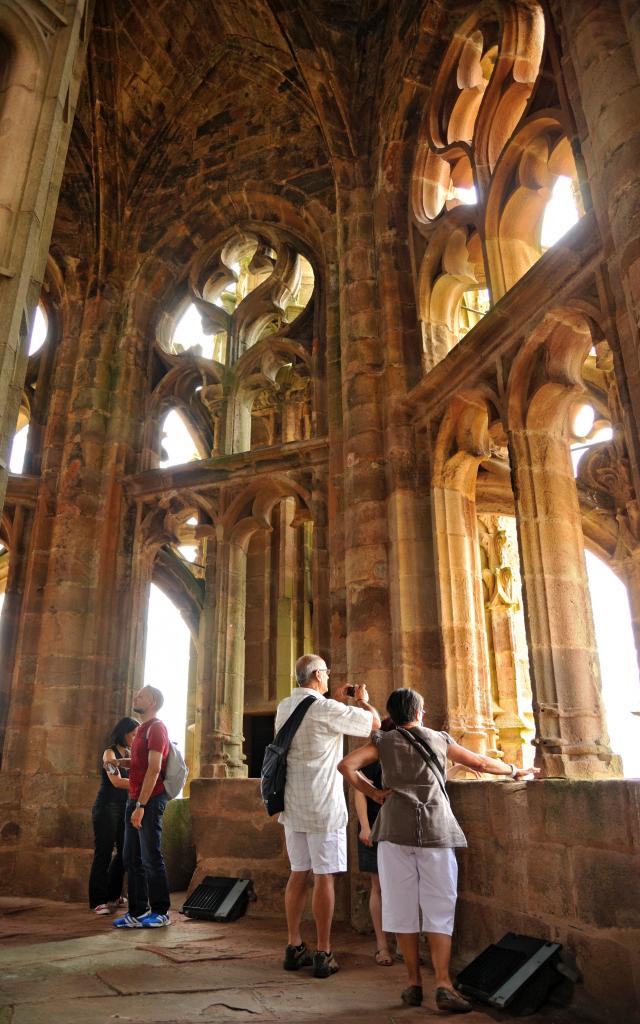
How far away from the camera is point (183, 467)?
8547mm

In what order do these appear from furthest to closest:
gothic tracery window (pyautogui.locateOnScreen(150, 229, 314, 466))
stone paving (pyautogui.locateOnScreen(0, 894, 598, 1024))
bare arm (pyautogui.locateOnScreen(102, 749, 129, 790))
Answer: gothic tracery window (pyautogui.locateOnScreen(150, 229, 314, 466)), bare arm (pyautogui.locateOnScreen(102, 749, 129, 790)), stone paving (pyautogui.locateOnScreen(0, 894, 598, 1024))

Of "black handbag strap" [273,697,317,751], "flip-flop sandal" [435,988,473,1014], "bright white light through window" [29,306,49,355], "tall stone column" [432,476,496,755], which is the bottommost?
"flip-flop sandal" [435,988,473,1014]

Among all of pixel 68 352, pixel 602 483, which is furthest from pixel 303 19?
pixel 602 483

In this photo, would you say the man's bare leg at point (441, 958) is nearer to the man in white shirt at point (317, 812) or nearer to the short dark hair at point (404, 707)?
the man in white shirt at point (317, 812)

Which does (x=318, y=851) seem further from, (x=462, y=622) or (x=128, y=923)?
(x=462, y=622)

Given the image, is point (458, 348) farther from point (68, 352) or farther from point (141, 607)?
point (68, 352)

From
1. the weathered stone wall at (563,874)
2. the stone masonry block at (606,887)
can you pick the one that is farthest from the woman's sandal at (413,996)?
the stone masonry block at (606,887)

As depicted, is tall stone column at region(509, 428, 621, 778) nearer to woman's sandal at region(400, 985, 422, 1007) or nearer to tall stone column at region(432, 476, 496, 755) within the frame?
tall stone column at region(432, 476, 496, 755)

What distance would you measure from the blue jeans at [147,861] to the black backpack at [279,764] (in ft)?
4.25

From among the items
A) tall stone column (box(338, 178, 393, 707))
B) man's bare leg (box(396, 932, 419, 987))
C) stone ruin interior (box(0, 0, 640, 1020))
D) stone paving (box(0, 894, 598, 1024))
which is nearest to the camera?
stone paving (box(0, 894, 598, 1024))

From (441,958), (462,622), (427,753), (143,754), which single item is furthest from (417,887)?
(462,622)

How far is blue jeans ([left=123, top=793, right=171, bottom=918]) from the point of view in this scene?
4984 millimetres

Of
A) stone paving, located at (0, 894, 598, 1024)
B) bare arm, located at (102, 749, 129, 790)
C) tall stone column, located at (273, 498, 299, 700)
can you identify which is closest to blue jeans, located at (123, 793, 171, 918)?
stone paving, located at (0, 894, 598, 1024)

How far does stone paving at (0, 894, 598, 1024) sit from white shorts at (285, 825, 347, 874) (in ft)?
1.61
